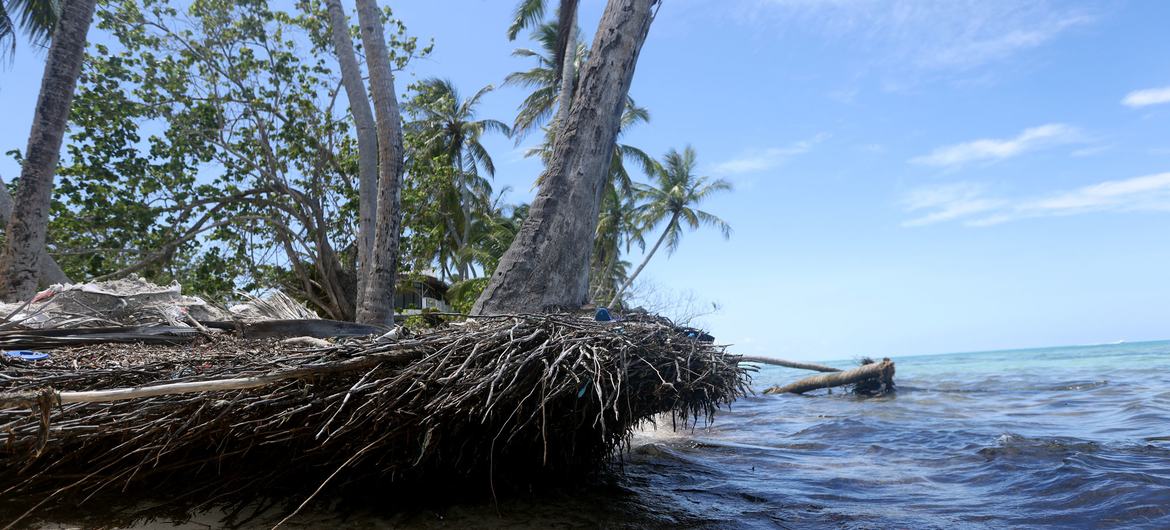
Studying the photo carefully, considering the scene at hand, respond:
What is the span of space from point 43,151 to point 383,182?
4297 mm

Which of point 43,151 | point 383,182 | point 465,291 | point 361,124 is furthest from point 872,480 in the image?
point 465,291

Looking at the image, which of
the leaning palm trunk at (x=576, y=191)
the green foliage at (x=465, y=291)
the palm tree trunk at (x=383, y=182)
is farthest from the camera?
the green foliage at (x=465, y=291)

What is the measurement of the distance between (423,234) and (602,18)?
12.7 meters

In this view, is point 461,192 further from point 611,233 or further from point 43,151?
point 43,151

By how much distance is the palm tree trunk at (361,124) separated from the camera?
7766 mm

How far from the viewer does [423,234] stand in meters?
17.4

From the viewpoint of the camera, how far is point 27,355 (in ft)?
12.7

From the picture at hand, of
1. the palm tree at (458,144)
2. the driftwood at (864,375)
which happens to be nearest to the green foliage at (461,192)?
the palm tree at (458,144)

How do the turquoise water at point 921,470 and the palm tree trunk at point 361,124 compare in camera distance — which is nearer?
the turquoise water at point 921,470

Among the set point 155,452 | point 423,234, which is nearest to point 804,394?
point 423,234

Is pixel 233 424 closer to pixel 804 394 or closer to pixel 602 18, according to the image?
pixel 602 18

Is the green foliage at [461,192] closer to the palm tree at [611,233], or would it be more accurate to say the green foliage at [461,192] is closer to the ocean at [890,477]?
the palm tree at [611,233]

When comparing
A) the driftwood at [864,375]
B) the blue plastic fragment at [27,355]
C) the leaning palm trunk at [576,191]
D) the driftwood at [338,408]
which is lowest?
the driftwood at [864,375]

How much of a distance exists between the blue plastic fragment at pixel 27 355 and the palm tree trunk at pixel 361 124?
3751mm
